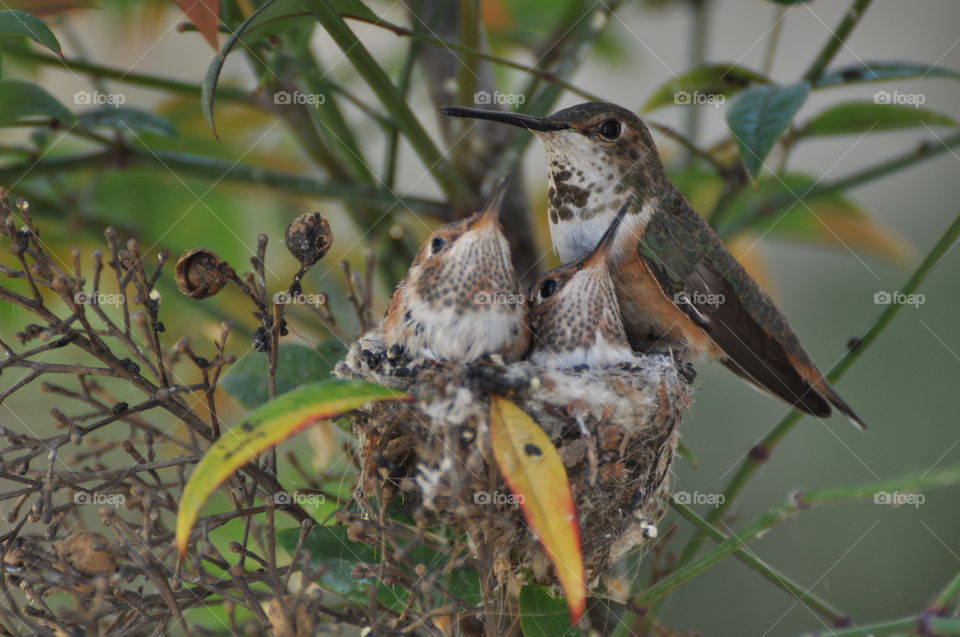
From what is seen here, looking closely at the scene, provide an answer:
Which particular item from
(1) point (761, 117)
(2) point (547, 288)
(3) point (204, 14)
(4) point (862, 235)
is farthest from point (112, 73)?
(4) point (862, 235)

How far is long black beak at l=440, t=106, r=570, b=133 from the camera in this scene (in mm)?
1532

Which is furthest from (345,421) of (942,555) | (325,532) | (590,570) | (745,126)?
(942,555)

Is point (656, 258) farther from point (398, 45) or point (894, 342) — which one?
point (894, 342)

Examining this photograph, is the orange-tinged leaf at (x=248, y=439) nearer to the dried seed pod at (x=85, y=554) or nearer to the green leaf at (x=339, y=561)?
the dried seed pod at (x=85, y=554)

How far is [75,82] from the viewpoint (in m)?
3.19

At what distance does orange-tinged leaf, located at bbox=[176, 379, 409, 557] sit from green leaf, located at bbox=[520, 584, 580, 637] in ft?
1.66

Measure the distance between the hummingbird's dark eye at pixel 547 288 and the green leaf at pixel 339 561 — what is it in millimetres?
625

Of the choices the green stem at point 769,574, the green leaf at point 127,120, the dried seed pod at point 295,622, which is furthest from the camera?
the green leaf at point 127,120

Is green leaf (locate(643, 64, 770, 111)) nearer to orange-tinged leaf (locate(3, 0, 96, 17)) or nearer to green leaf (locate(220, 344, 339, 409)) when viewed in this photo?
green leaf (locate(220, 344, 339, 409))

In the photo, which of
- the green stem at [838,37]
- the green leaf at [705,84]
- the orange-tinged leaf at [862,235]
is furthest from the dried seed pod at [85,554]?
the orange-tinged leaf at [862,235]

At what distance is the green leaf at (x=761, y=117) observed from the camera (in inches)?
53.3

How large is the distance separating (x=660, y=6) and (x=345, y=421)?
1739 mm

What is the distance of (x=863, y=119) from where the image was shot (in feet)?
5.79

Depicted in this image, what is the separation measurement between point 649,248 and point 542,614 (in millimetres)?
803
